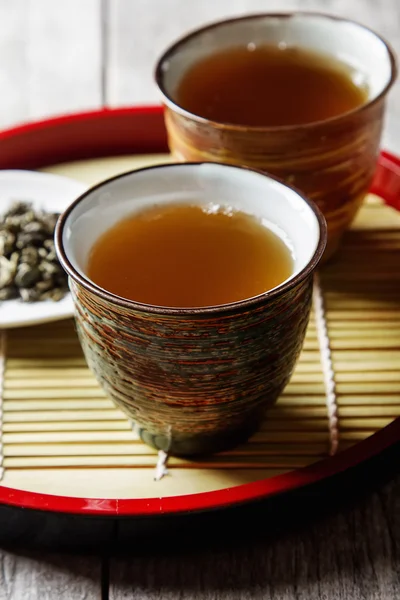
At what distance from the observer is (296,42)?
4.69 feet

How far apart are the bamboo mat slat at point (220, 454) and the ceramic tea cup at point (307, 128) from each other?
134 mm

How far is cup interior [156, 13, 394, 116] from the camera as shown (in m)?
1.32

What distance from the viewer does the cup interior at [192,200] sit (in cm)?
98

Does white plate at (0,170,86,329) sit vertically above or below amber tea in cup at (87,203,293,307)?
below

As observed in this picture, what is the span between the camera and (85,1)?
2.20 meters

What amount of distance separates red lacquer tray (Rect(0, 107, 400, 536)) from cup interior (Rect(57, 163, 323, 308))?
229mm

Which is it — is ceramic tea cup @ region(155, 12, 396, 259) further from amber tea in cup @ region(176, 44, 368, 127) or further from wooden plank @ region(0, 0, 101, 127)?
wooden plank @ region(0, 0, 101, 127)

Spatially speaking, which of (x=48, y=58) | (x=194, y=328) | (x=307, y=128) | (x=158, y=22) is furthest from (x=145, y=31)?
(x=194, y=328)

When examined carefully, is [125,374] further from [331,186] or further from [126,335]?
[331,186]

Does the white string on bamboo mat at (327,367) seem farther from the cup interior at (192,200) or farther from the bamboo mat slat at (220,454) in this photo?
the cup interior at (192,200)

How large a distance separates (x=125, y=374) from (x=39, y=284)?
39 centimetres

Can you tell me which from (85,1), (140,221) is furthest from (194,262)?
(85,1)

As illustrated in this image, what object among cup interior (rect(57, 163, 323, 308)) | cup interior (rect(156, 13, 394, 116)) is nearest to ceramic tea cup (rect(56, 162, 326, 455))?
cup interior (rect(57, 163, 323, 308))

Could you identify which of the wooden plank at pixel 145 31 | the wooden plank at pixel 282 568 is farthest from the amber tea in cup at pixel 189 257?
the wooden plank at pixel 145 31
